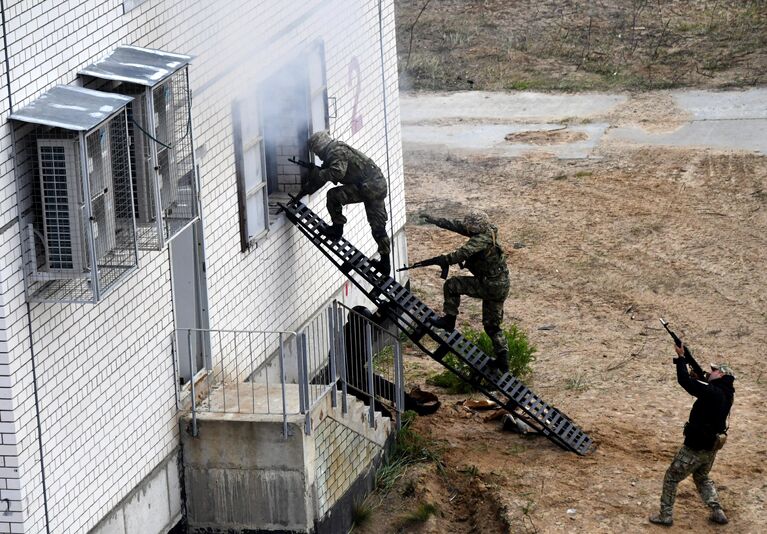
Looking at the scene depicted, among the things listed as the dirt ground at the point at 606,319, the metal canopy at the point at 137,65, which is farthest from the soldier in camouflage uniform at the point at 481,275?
the metal canopy at the point at 137,65

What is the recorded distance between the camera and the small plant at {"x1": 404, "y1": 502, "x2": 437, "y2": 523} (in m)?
12.8

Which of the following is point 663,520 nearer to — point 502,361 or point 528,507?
point 528,507

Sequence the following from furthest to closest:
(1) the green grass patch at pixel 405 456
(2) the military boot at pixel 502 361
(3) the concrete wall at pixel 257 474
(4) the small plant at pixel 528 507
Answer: (2) the military boot at pixel 502 361 → (1) the green grass patch at pixel 405 456 → (4) the small plant at pixel 528 507 → (3) the concrete wall at pixel 257 474

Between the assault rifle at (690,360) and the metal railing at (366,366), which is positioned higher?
the assault rifle at (690,360)

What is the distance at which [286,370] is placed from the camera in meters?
13.9

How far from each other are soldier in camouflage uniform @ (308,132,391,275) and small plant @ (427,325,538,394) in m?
1.74

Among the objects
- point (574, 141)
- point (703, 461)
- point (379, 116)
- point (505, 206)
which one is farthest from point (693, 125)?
point (703, 461)

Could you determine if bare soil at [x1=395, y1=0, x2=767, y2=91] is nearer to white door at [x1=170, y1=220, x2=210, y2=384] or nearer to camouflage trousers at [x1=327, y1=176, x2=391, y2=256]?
camouflage trousers at [x1=327, y1=176, x2=391, y2=256]

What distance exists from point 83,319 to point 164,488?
1.94 metres

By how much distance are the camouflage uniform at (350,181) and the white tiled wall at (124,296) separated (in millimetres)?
527

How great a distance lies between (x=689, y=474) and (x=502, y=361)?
2540 mm

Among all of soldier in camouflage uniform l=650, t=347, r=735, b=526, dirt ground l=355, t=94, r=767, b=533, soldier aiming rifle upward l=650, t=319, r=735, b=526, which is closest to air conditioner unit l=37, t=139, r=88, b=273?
dirt ground l=355, t=94, r=767, b=533

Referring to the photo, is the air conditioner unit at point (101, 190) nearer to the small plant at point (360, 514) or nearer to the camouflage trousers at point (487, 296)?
the small plant at point (360, 514)

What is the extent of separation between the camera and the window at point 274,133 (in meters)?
13.2
